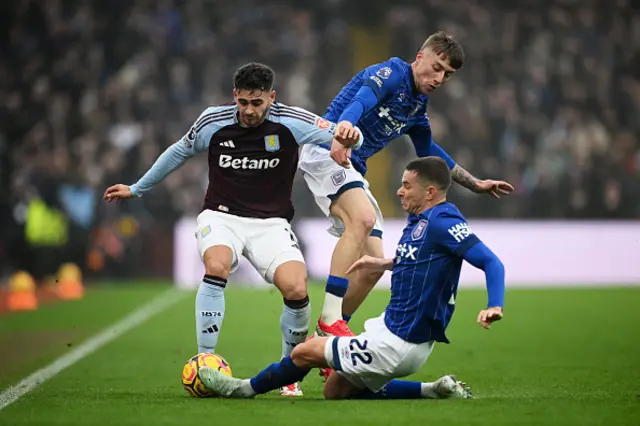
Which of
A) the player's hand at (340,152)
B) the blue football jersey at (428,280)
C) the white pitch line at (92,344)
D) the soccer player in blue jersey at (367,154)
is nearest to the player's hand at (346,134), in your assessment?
the player's hand at (340,152)

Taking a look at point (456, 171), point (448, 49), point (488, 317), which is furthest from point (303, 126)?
point (488, 317)

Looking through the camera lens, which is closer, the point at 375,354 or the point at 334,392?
the point at 375,354

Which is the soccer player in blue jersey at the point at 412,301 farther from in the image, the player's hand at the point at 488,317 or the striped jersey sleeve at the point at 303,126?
the striped jersey sleeve at the point at 303,126

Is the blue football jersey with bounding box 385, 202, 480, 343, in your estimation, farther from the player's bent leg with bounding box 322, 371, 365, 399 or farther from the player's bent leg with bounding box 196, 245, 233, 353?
the player's bent leg with bounding box 196, 245, 233, 353

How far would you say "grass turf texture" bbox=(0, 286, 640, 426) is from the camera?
5.96m

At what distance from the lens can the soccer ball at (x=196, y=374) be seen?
6.82 m

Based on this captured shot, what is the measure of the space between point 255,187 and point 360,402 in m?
1.80

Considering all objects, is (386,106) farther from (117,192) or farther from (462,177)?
(117,192)

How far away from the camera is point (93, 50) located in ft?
76.5

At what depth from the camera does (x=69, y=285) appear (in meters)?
18.1

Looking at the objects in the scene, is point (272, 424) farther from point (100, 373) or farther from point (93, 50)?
point (93, 50)

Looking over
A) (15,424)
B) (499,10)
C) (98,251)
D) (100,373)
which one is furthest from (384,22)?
(15,424)

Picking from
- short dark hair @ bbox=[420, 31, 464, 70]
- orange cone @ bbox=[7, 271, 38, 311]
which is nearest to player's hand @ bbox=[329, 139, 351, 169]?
short dark hair @ bbox=[420, 31, 464, 70]

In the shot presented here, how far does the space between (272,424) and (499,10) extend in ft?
68.0
